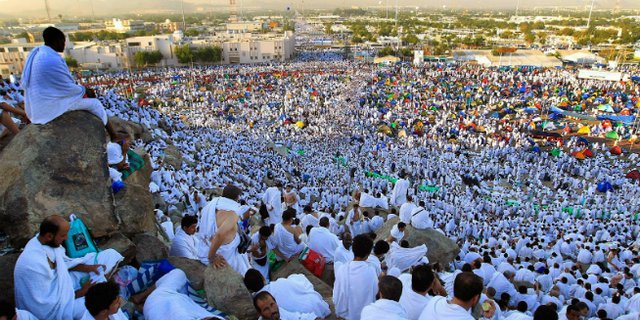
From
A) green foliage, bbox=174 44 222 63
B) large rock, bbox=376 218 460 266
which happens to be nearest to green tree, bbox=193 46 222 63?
green foliage, bbox=174 44 222 63

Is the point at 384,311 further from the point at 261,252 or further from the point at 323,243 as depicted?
the point at 323,243

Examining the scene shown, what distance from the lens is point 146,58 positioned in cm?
4725

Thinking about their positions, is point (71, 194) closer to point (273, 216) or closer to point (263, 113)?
point (273, 216)

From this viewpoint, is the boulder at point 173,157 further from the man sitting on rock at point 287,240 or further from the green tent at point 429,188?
the green tent at point 429,188

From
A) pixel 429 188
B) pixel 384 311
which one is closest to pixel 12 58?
pixel 429 188

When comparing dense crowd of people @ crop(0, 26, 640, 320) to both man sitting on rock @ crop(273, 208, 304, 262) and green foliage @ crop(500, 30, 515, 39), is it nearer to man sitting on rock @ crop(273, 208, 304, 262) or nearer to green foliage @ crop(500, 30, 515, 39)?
man sitting on rock @ crop(273, 208, 304, 262)

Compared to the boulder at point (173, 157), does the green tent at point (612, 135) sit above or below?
below

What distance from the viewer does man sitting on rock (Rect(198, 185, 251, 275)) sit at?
134 inches

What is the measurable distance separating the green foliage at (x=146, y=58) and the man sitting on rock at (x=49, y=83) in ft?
158

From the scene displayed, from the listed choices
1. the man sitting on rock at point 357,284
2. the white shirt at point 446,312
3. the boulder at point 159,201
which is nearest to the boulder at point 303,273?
the man sitting on rock at point 357,284

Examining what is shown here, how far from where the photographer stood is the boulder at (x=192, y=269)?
11.8 feet

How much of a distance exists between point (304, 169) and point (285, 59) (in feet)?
135

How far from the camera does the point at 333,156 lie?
17.8 meters

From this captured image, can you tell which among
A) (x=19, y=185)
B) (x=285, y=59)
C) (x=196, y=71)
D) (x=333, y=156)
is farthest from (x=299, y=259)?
(x=285, y=59)
